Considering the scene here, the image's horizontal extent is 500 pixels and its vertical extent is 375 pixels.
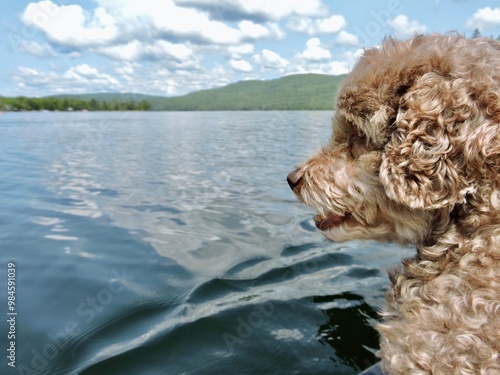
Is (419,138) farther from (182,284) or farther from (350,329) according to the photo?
(182,284)

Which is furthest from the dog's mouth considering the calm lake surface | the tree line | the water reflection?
the tree line

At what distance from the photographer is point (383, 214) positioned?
3.56m

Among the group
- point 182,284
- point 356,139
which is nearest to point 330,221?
point 356,139

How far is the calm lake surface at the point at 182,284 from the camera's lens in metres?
5.50

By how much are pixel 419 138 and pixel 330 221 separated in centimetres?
137

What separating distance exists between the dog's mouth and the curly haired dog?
1.43 feet

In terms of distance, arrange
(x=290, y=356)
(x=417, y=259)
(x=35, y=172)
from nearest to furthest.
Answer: (x=417, y=259) < (x=290, y=356) < (x=35, y=172)

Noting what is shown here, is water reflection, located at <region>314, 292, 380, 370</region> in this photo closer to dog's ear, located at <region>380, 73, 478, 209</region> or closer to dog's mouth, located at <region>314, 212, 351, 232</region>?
dog's mouth, located at <region>314, 212, 351, 232</region>

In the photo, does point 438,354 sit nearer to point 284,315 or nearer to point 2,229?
point 284,315

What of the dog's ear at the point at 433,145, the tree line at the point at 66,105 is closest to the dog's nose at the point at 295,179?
the dog's ear at the point at 433,145

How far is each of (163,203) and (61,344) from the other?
25.6 ft

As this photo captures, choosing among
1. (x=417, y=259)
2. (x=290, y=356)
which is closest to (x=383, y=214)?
(x=417, y=259)

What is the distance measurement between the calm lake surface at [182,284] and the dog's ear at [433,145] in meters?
1.66

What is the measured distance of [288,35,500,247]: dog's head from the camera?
271 centimetres
